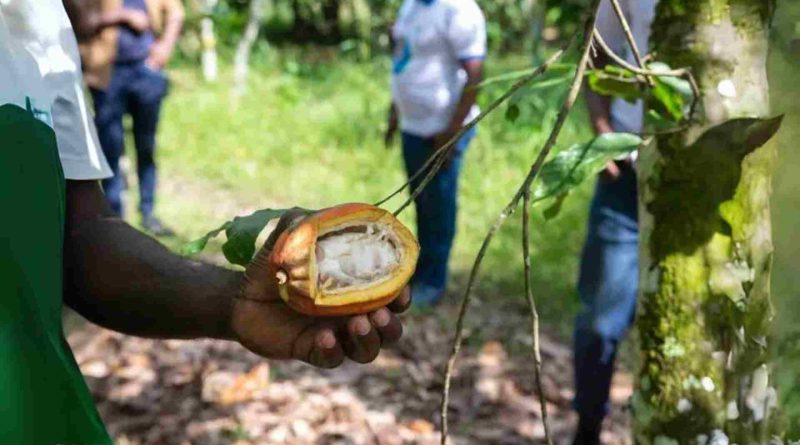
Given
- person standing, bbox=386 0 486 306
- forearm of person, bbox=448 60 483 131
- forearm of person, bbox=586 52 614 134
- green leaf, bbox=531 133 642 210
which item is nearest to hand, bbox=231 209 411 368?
green leaf, bbox=531 133 642 210

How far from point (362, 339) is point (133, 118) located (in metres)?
3.76

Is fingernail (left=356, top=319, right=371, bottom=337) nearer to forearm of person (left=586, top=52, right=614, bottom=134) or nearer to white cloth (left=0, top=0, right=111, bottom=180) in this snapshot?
white cloth (left=0, top=0, right=111, bottom=180)

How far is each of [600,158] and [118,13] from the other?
3117mm

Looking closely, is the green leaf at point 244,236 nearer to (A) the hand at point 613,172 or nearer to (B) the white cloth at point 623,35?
(B) the white cloth at point 623,35

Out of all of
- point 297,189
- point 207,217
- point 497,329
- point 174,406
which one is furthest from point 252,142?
point 174,406

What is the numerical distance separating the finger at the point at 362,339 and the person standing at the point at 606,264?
131cm

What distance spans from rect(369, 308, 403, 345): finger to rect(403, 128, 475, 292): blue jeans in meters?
2.63

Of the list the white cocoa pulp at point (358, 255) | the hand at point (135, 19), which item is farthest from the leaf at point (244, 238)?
the hand at point (135, 19)

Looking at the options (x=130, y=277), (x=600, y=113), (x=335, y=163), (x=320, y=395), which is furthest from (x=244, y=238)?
(x=335, y=163)

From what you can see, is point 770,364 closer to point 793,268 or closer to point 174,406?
point 793,268

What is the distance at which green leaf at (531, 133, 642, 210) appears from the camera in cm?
146

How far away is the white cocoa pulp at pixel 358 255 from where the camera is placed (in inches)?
42.8

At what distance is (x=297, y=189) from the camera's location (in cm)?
575

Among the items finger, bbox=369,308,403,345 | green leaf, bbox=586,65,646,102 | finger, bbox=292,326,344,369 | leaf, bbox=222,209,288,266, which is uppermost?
green leaf, bbox=586,65,646,102
